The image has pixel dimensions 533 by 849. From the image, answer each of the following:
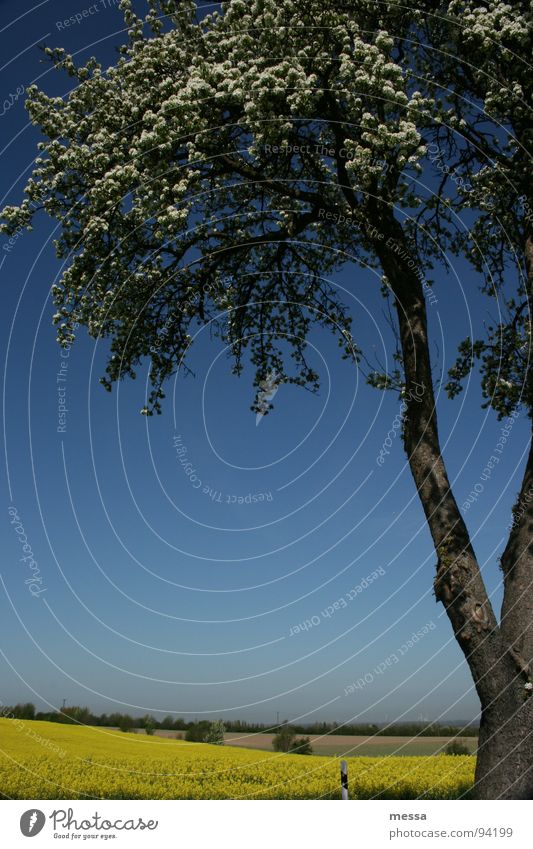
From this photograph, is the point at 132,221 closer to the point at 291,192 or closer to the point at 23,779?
the point at 291,192

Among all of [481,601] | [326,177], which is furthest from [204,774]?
[326,177]

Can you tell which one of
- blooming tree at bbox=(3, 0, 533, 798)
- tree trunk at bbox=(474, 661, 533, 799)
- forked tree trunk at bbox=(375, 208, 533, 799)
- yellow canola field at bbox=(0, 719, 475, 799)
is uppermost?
blooming tree at bbox=(3, 0, 533, 798)

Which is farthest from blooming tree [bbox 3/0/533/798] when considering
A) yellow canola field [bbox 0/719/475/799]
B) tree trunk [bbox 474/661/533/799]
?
yellow canola field [bbox 0/719/475/799]

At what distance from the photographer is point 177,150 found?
13.5 metres

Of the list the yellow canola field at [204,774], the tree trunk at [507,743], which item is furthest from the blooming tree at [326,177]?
the yellow canola field at [204,774]

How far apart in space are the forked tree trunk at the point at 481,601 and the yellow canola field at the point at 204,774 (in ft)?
17.7

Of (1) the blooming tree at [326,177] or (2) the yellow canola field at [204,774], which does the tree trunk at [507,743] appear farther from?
(2) the yellow canola field at [204,774]

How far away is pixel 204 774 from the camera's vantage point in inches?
623

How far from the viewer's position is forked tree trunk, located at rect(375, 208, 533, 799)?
10.4 meters

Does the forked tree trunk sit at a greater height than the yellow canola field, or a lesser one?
greater

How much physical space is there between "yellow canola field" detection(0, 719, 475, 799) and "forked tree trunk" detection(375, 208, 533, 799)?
17.7ft

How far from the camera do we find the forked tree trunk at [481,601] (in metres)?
10.4

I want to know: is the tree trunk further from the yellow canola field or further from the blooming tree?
the yellow canola field

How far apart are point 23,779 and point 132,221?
12.2 meters
